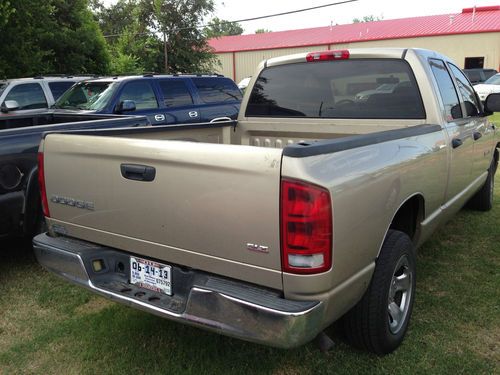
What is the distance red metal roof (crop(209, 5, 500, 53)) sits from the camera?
106 ft

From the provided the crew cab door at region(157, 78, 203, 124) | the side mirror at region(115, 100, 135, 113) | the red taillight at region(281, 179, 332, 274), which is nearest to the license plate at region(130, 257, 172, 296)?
the red taillight at region(281, 179, 332, 274)

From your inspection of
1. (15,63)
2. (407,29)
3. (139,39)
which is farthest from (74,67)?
(407,29)

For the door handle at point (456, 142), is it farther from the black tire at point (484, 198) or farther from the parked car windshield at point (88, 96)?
the parked car windshield at point (88, 96)

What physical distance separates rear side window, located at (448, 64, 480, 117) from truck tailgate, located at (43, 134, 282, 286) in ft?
9.77

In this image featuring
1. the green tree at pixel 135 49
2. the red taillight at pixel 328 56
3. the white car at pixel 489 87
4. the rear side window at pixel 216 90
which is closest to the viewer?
the red taillight at pixel 328 56

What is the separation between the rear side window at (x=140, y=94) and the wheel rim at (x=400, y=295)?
20.2 ft

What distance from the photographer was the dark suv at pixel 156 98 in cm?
789

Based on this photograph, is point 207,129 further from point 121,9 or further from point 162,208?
point 121,9

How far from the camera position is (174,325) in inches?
129

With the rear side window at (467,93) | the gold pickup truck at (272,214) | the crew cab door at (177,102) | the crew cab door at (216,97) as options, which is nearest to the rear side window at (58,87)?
the crew cab door at (177,102)

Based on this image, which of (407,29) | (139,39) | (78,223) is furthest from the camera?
(407,29)

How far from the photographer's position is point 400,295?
3057 mm

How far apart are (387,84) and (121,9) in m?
36.5

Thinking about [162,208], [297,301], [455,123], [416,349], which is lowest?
[416,349]
